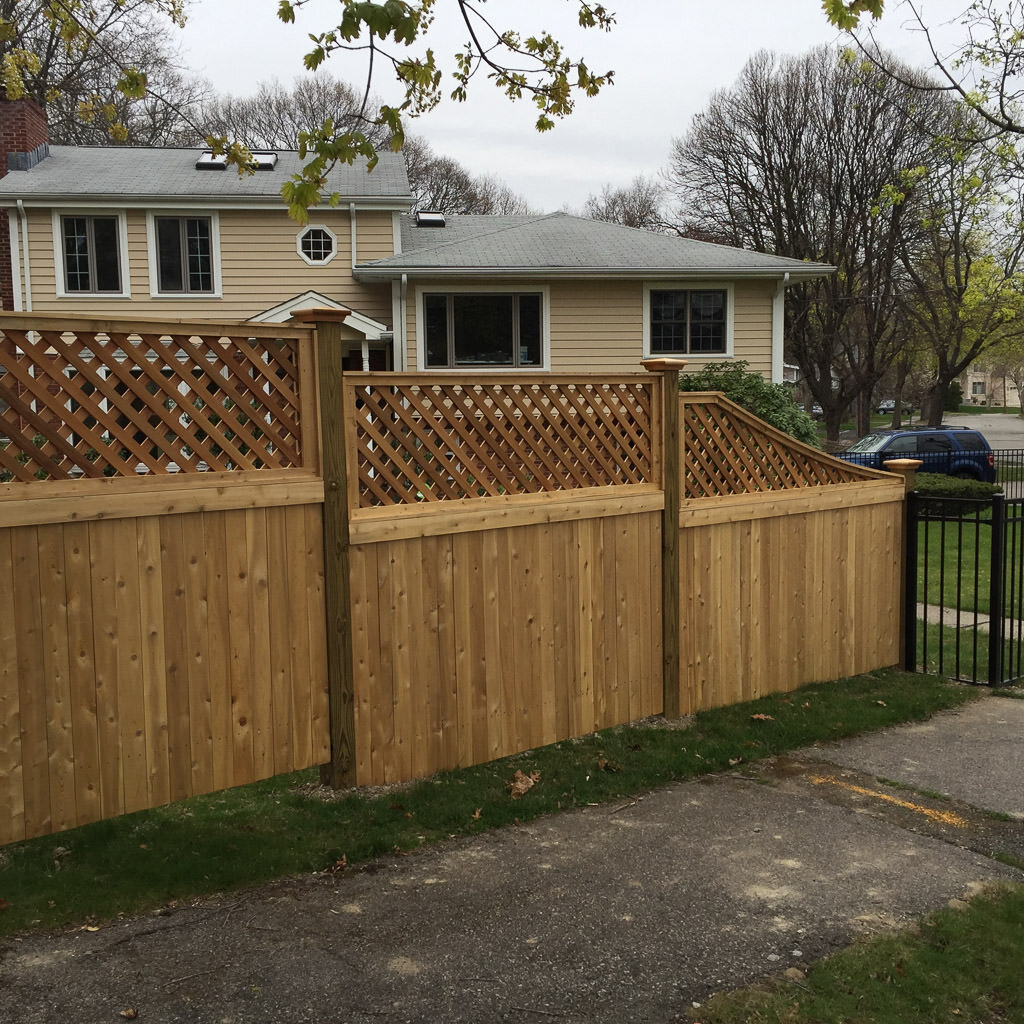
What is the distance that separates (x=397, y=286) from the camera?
721 inches

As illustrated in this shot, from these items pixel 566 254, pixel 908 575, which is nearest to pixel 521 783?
pixel 908 575

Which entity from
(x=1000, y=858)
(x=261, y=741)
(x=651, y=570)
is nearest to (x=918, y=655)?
(x=651, y=570)

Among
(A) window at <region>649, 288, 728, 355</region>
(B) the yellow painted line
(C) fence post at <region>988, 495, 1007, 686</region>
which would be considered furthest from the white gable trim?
(B) the yellow painted line

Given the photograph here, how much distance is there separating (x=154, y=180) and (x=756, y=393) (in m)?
12.0

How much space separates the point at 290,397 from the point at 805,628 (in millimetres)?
4167

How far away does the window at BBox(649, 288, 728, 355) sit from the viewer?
19172 mm

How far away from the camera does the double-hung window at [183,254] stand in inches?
732

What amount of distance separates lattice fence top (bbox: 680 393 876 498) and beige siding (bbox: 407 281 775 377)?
11728mm

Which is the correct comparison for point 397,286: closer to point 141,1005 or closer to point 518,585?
point 518,585

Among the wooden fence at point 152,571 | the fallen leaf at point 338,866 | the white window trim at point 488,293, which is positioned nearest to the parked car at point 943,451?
the white window trim at point 488,293

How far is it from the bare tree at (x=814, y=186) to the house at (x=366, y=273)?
1346 centimetres

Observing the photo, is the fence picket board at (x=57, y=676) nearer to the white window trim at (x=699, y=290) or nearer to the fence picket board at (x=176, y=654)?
the fence picket board at (x=176, y=654)

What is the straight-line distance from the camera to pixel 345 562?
4680 mm

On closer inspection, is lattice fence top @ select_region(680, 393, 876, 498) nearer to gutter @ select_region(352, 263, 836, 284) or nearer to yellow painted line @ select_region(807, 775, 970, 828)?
yellow painted line @ select_region(807, 775, 970, 828)
